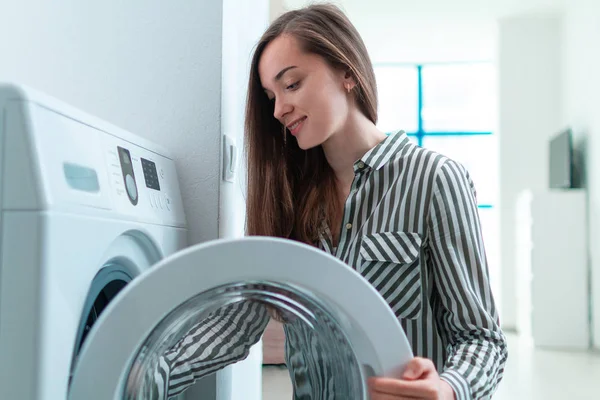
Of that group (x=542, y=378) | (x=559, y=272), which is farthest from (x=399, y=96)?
(x=542, y=378)

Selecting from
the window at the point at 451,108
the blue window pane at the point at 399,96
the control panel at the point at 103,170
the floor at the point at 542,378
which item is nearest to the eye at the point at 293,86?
the control panel at the point at 103,170

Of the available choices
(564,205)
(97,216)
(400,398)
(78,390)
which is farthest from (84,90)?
(564,205)

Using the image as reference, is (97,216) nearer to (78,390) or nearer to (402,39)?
(78,390)

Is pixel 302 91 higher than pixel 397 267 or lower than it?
higher

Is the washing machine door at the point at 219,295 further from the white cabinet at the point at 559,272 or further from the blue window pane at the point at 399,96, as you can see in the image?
the blue window pane at the point at 399,96

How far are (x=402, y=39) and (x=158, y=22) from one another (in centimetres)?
561

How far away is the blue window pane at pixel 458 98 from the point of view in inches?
293

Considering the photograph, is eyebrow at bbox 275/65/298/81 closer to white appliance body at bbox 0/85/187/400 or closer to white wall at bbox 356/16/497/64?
white appliance body at bbox 0/85/187/400

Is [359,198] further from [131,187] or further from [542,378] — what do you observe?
[542,378]

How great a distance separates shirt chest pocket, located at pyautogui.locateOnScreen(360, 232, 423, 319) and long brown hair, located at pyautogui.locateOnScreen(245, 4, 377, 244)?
0.15 metres

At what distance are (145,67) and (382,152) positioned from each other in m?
0.46

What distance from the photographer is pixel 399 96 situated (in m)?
7.64

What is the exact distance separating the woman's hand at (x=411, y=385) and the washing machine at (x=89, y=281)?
0.01 m

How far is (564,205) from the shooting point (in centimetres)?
488
